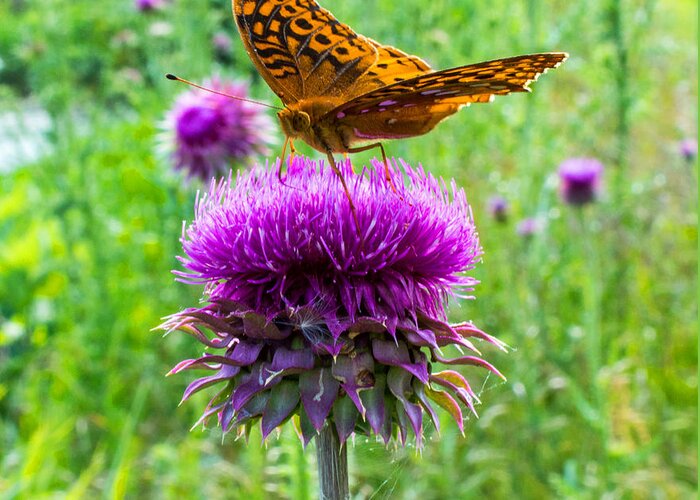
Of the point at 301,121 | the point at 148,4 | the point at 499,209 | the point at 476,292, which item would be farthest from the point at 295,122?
the point at 148,4

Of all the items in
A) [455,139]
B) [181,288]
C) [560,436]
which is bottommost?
[560,436]

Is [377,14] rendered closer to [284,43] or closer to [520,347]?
[520,347]

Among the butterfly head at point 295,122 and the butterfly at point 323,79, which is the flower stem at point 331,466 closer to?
the butterfly at point 323,79

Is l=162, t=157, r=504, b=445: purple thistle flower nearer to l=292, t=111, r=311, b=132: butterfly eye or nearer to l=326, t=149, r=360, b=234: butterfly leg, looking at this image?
l=326, t=149, r=360, b=234: butterfly leg

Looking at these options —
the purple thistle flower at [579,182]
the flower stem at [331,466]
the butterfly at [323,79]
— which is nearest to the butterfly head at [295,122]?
the butterfly at [323,79]

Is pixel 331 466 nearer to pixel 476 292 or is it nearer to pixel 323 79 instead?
pixel 323 79

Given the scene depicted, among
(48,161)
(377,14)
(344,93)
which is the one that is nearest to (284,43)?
(344,93)
